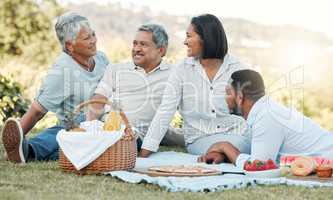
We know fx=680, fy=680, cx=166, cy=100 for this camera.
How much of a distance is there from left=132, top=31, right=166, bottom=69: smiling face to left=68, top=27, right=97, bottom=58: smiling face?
0.38 m

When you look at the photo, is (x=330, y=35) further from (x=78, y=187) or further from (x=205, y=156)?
(x=78, y=187)

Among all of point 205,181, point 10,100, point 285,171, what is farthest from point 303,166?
point 10,100

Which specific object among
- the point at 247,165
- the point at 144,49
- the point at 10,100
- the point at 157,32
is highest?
the point at 157,32

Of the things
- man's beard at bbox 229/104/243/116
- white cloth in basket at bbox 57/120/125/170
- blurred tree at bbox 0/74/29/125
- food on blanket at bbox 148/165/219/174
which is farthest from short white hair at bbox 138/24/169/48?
blurred tree at bbox 0/74/29/125

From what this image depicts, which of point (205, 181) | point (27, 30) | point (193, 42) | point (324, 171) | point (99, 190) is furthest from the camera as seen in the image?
point (27, 30)

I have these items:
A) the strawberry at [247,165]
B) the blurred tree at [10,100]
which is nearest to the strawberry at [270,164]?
the strawberry at [247,165]

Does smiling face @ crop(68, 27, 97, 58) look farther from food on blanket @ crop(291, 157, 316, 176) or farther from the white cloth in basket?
food on blanket @ crop(291, 157, 316, 176)

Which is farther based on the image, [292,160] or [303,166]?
[292,160]

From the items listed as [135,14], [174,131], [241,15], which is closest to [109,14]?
[135,14]

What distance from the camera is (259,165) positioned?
187 inches

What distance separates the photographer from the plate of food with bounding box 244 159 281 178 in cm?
469

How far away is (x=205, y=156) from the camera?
554 cm

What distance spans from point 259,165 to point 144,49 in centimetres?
179

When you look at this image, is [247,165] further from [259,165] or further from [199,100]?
[199,100]
